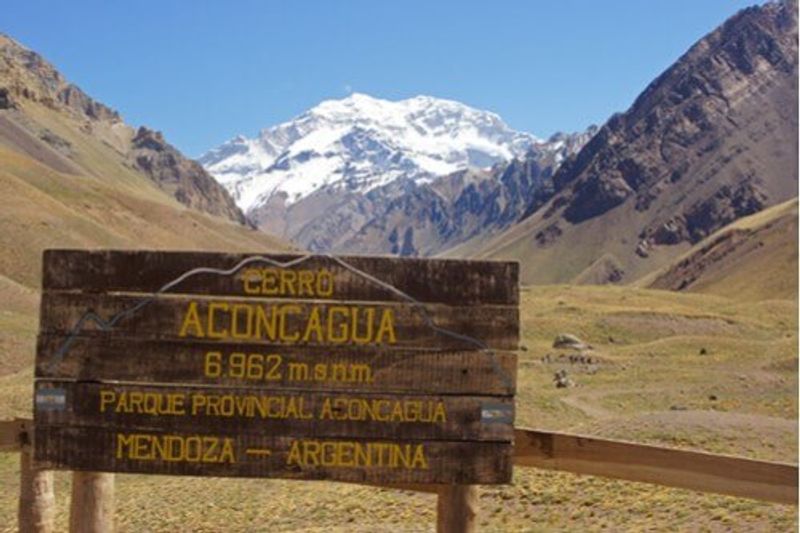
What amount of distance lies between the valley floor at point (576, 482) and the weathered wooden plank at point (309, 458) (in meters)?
7.09

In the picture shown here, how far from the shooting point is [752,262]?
16788cm

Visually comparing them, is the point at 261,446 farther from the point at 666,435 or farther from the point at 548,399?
the point at 548,399

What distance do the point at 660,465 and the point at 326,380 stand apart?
10.4ft

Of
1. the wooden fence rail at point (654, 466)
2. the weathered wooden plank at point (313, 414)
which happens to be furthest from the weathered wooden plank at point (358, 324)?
the wooden fence rail at point (654, 466)

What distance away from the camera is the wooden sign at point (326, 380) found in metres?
8.45

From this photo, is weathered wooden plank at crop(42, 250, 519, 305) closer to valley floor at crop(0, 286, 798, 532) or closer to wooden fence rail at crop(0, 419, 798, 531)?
wooden fence rail at crop(0, 419, 798, 531)

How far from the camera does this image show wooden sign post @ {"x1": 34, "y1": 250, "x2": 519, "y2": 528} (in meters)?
8.45

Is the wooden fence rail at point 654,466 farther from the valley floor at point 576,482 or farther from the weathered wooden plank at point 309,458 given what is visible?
the valley floor at point 576,482

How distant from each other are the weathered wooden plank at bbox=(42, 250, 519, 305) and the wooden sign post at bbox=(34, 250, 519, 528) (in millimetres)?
12

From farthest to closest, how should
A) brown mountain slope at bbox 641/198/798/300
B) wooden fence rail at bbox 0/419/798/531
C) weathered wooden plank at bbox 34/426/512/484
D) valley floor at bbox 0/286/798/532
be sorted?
brown mountain slope at bbox 641/198/798/300, valley floor at bbox 0/286/798/532, wooden fence rail at bbox 0/419/798/531, weathered wooden plank at bbox 34/426/512/484

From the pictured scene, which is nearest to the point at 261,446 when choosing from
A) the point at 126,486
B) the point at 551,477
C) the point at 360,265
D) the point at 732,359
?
the point at 360,265

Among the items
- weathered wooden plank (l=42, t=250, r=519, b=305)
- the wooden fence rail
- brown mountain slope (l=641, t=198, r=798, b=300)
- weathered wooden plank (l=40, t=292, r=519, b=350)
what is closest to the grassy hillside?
weathered wooden plank (l=42, t=250, r=519, b=305)

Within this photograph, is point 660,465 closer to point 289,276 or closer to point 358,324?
point 358,324

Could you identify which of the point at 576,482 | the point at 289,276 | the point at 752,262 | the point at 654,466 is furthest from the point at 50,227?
the point at 752,262
